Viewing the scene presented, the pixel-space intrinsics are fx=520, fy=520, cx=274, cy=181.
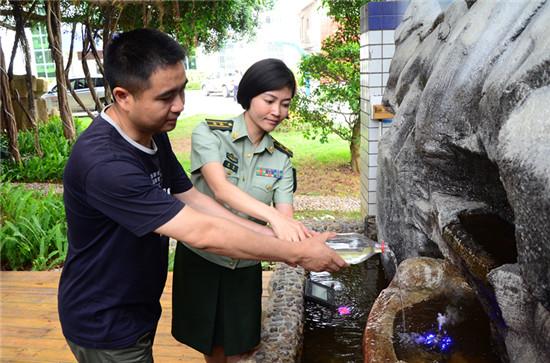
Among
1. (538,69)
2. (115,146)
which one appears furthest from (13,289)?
(538,69)

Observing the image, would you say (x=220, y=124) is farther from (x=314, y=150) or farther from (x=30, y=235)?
(x=314, y=150)

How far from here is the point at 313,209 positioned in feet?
25.2

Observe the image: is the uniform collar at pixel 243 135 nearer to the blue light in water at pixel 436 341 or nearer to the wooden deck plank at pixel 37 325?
the blue light in water at pixel 436 341

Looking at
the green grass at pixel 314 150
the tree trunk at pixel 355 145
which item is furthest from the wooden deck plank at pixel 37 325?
the green grass at pixel 314 150

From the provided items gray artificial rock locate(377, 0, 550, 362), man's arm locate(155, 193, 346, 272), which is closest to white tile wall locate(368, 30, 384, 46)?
gray artificial rock locate(377, 0, 550, 362)

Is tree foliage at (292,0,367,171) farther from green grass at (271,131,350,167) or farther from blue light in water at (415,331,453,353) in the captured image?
blue light in water at (415,331,453,353)

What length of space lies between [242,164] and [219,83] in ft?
67.8

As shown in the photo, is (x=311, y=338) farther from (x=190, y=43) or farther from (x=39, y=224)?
(x=190, y=43)

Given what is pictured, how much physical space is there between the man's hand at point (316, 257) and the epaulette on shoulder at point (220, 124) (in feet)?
2.36

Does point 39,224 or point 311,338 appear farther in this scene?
point 39,224

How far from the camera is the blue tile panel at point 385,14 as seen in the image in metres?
4.88

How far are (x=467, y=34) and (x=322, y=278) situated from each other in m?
2.50

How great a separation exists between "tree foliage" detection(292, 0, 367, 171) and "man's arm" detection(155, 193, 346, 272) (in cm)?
710

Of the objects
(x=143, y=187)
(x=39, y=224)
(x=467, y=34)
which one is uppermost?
(x=467, y=34)
